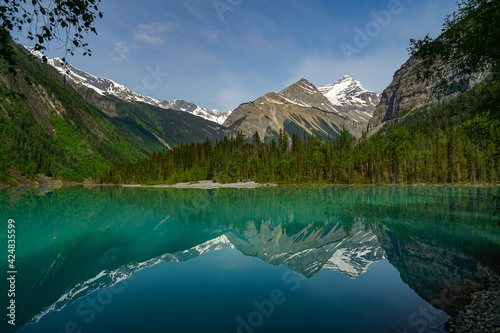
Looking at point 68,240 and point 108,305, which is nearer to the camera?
point 108,305

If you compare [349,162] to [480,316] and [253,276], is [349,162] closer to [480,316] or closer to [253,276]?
[253,276]

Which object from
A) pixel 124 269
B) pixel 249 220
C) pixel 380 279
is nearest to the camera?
pixel 380 279

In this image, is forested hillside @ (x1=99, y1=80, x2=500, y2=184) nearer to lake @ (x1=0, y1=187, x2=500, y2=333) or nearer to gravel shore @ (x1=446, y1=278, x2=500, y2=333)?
lake @ (x1=0, y1=187, x2=500, y2=333)

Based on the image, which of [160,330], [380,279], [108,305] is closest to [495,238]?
[380,279]

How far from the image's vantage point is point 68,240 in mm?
28250

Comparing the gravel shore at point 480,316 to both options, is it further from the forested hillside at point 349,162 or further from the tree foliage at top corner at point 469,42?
the forested hillside at point 349,162

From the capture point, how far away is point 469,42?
1340 centimetres

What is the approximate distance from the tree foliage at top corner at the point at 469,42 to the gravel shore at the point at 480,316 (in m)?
11.9

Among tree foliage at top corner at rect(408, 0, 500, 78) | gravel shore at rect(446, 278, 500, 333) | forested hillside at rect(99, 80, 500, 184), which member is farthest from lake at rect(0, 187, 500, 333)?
forested hillside at rect(99, 80, 500, 184)

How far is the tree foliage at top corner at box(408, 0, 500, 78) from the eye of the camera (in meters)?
12.4

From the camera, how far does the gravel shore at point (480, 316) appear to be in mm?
10297

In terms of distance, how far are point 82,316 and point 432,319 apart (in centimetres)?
1620

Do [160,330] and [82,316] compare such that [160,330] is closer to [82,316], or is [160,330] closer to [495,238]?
[82,316]

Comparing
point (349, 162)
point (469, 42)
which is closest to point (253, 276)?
point (469, 42)
